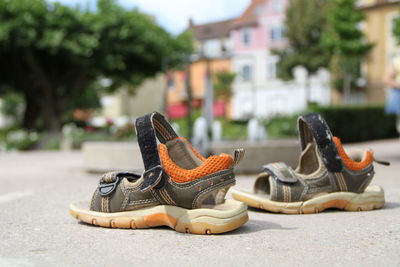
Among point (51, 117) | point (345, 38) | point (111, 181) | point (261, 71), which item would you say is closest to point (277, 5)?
point (261, 71)

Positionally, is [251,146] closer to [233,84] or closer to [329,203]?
[329,203]

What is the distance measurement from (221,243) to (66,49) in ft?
69.4

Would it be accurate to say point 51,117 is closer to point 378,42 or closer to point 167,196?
point 167,196

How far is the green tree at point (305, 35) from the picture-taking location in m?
40.0

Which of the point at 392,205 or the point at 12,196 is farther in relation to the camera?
the point at 12,196

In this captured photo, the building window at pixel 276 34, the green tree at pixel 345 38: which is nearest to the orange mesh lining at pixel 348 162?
the green tree at pixel 345 38

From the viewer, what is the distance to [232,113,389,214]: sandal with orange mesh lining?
13.8ft

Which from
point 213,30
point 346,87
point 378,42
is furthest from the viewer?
point 213,30

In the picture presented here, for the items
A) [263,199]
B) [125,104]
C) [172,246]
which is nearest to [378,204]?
[263,199]

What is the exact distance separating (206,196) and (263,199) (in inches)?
38.0

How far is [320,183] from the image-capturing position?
13.9 ft

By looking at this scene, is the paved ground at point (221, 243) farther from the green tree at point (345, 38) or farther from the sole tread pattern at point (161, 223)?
the green tree at point (345, 38)

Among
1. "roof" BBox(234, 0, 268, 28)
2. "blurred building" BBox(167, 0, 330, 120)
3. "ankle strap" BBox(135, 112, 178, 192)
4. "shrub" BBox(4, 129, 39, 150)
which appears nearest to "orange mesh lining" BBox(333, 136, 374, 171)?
"ankle strap" BBox(135, 112, 178, 192)

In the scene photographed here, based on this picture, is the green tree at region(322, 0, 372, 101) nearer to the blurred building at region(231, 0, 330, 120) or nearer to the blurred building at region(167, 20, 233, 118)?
the blurred building at region(231, 0, 330, 120)
